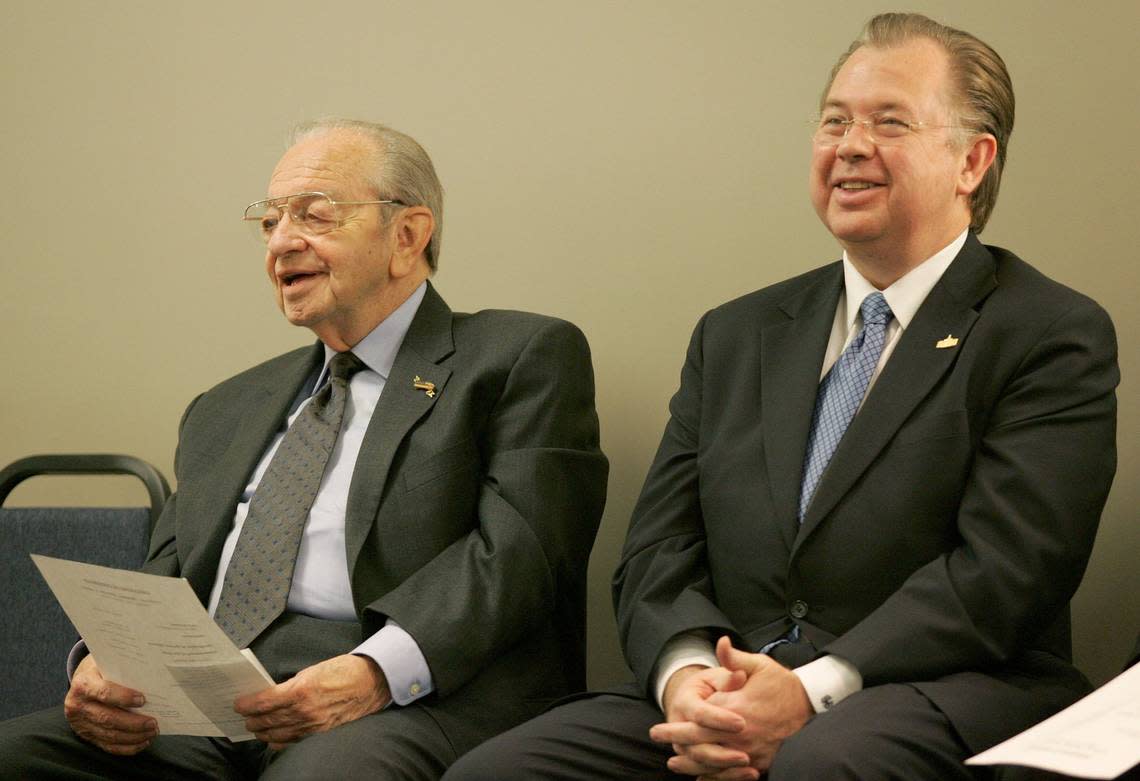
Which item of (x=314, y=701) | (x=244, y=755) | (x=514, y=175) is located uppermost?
(x=514, y=175)

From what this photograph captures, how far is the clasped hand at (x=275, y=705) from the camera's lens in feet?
7.75

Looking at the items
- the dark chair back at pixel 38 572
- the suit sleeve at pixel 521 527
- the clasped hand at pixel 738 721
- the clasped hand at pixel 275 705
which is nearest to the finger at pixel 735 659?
the clasped hand at pixel 738 721

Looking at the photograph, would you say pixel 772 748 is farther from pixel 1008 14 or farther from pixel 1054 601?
pixel 1008 14

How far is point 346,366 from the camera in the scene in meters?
2.96

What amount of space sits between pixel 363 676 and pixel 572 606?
54 centimetres

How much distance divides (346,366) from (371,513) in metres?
0.41

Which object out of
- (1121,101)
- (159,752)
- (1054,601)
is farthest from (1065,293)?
(159,752)

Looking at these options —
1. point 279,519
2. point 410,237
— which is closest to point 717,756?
point 279,519

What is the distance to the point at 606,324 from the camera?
329 cm

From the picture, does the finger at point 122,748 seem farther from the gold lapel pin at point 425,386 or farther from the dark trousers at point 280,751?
the gold lapel pin at point 425,386

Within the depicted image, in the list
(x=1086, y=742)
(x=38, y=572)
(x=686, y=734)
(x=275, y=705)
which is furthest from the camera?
(x=38, y=572)

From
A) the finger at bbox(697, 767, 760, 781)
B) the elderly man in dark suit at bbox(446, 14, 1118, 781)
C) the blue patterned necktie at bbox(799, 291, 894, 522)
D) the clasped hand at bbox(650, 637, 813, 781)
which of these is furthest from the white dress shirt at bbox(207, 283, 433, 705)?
the blue patterned necktie at bbox(799, 291, 894, 522)

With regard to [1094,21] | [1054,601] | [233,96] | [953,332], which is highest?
[1094,21]

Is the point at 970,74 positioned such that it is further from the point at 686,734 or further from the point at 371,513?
the point at 371,513
